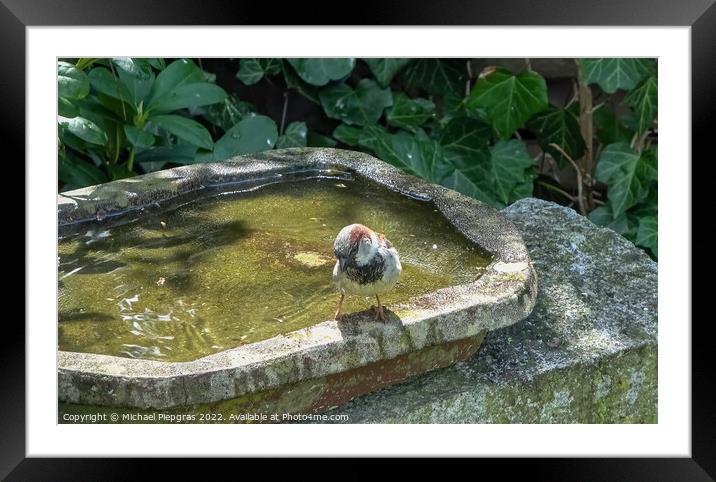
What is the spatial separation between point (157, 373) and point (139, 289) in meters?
0.71

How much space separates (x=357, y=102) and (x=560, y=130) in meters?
1.13

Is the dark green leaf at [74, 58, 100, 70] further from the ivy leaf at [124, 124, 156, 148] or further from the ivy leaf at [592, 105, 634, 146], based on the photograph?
the ivy leaf at [592, 105, 634, 146]

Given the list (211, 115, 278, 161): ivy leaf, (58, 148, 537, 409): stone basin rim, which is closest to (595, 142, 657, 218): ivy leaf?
(58, 148, 537, 409): stone basin rim

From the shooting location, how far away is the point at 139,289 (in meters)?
2.88

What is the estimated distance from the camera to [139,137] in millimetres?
4047

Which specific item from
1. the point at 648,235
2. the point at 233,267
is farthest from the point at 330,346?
the point at 648,235

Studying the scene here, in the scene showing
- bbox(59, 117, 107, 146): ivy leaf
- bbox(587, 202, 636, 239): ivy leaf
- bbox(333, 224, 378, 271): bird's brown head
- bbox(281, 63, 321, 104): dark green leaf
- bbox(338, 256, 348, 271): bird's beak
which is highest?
bbox(281, 63, 321, 104): dark green leaf

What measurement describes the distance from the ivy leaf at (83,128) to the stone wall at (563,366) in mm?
1796

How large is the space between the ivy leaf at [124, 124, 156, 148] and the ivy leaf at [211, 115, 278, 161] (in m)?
0.50

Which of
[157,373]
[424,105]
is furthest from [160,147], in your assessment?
[157,373]

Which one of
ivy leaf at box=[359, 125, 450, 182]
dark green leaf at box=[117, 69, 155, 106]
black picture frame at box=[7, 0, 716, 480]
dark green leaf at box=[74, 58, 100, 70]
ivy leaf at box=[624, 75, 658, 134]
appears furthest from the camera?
ivy leaf at box=[624, 75, 658, 134]

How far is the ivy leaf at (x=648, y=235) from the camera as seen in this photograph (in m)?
4.40

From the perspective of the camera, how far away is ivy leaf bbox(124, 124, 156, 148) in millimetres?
4039
